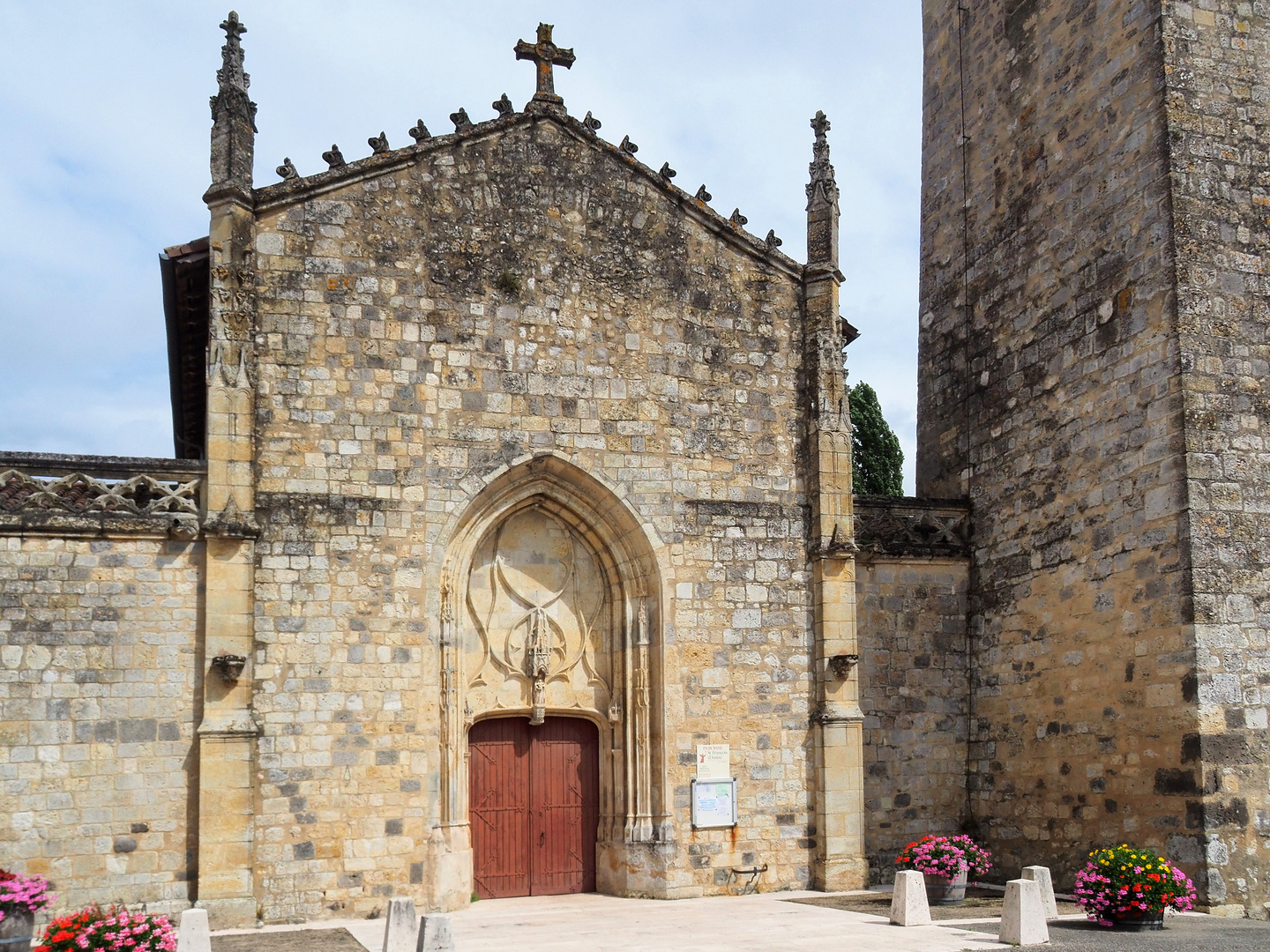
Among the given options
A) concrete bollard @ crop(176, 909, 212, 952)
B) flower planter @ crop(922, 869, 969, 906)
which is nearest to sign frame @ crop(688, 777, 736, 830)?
flower planter @ crop(922, 869, 969, 906)

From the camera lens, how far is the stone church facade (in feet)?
37.4

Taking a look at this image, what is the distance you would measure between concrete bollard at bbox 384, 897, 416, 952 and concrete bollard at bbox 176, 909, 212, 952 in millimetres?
1184

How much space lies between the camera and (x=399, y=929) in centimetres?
899

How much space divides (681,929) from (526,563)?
4.25 metres

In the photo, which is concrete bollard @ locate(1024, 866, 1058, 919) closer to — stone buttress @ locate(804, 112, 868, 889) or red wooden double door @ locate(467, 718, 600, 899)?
stone buttress @ locate(804, 112, 868, 889)

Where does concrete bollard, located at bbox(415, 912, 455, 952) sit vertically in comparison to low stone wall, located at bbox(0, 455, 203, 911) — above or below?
below

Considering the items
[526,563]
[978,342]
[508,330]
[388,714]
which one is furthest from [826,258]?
[388,714]

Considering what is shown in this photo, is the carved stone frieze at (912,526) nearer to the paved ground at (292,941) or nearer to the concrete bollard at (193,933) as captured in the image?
the paved ground at (292,941)

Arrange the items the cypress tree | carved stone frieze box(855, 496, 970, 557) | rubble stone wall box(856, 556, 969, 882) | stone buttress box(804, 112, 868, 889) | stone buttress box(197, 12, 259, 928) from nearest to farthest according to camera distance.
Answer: stone buttress box(197, 12, 259, 928) → stone buttress box(804, 112, 868, 889) → rubble stone wall box(856, 556, 969, 882) → carved stone frieze box(855, 496, 970, 557) → the cypress tree

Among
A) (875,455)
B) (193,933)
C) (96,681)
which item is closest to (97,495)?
(96,681)

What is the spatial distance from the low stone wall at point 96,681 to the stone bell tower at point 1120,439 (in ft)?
27.0

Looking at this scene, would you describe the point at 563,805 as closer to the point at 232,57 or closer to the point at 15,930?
the point at 15,930

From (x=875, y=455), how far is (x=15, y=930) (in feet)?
54.0

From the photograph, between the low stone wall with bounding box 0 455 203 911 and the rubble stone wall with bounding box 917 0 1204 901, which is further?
the rubble stone wall with bounding box 917 0 1204 901
